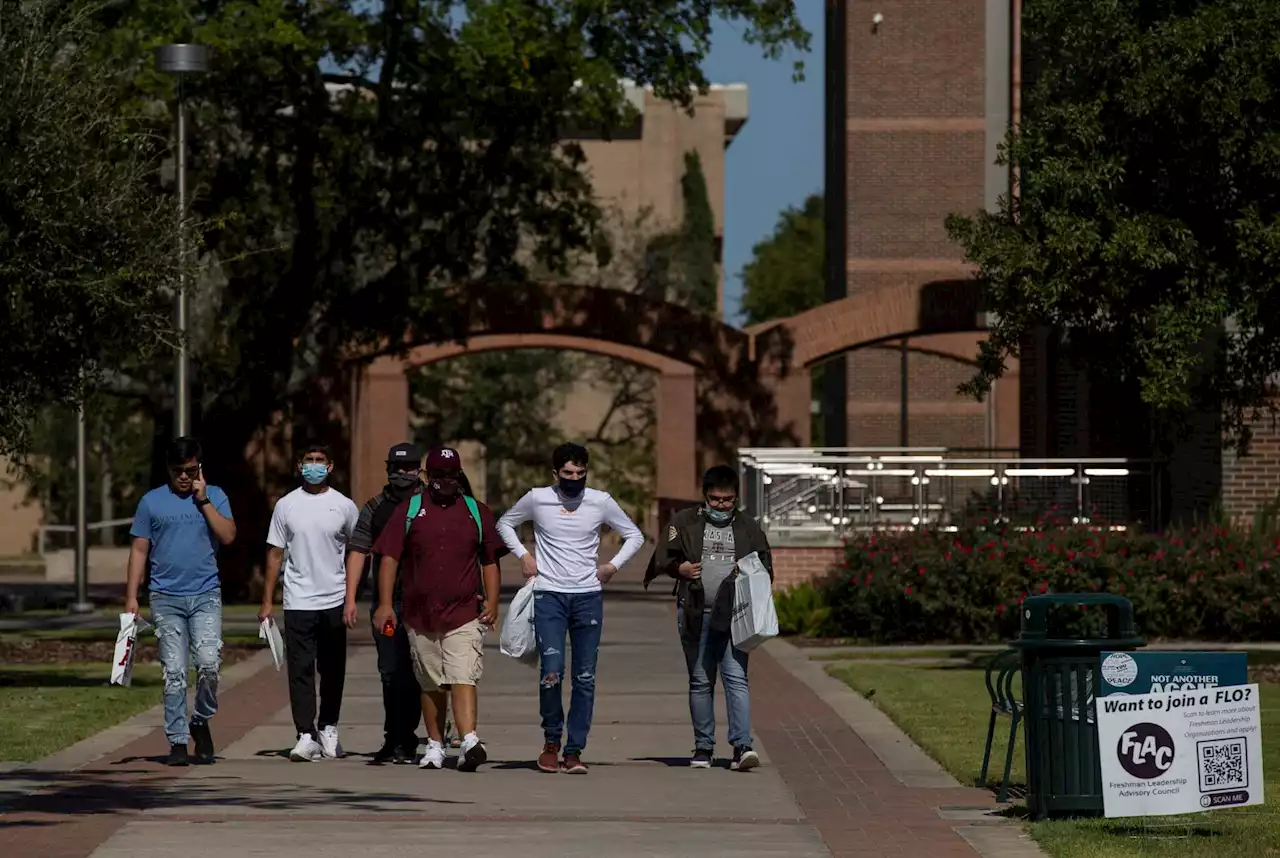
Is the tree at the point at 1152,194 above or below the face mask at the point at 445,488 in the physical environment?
above

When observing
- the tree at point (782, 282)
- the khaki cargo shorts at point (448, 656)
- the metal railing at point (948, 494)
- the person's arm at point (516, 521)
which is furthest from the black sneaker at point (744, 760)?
the tree at point (782, 282)

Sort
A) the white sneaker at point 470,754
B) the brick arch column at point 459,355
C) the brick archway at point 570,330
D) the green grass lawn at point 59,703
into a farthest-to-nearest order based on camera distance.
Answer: the brick arch column at point 459,355
the brick archway at point 570,330
the green grass lawn at point 59,703
the white sneaker at point 470,754

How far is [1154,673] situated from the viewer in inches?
416

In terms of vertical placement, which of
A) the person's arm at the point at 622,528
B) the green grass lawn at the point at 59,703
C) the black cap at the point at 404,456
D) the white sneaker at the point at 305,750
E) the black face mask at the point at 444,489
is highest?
the black cap at the point at 404,456

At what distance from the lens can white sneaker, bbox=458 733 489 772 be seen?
1320 cm

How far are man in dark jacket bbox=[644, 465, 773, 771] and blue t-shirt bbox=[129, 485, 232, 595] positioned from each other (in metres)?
2.54

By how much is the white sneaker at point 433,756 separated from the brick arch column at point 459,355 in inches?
997

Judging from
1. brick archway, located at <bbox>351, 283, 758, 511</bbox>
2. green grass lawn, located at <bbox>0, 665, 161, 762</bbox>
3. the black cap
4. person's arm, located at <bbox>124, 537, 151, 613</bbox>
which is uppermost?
brick archway, located at <bbox>351, 283, 758, 511</bbox>

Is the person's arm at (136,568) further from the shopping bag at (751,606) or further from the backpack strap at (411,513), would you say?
the shopping bag at (751,606)

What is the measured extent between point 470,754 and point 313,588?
1542 millimetres

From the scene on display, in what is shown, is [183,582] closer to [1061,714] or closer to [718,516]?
[718,516]

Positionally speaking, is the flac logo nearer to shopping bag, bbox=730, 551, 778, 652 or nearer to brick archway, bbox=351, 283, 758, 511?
shopping bag, bbox=730, 551, 778, 652

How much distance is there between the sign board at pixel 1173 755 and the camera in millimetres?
10484

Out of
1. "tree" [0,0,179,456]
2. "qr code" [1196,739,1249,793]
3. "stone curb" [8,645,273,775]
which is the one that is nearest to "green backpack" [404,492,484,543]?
"stone curb" [8,645,273,775]
